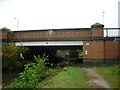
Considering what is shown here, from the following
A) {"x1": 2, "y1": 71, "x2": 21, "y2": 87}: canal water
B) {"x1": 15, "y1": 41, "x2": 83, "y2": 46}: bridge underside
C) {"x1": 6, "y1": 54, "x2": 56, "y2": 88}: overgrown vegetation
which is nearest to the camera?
{"x1": 6, "y1": 54, "x2": 56, "y2": 88}: overgrown vegetation

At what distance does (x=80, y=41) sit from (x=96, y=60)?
3.81 metres

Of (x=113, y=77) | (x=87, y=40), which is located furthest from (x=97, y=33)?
(x=113, y=77)

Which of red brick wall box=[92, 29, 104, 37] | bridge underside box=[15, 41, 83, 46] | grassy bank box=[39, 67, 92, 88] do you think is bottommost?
grassy bank box=[39, 67, 92, 88]

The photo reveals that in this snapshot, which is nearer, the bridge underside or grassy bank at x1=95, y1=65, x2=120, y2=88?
grassy bank at x1=95, y1=65, x2=120, y2=88

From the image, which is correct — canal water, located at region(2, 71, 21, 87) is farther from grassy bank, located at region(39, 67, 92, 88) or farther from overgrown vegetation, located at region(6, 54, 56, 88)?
grassy bank, located at region(39, 67, 92, 88)

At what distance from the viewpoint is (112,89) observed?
21.6ft

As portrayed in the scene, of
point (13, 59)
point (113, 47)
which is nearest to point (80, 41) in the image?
point (113, 47)

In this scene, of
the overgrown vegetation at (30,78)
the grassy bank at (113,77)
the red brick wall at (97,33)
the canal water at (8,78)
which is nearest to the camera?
the overgrown vegetation at (30,78)

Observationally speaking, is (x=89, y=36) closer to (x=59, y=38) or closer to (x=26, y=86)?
(x=59, y=38)

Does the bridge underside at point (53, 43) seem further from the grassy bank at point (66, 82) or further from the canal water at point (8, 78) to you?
the grassy bank at point (66, 82)

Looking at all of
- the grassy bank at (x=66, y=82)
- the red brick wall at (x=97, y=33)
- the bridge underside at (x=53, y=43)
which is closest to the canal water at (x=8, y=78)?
the grassy bank at (x=66, y=82)

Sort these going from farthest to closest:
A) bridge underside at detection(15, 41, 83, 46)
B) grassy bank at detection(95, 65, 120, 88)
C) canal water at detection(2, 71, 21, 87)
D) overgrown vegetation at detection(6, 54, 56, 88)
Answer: bridge underside at detection(15, 41, 83, 46) → canal water at detection(2, 71, 21, 87) → grassy bank at detection(95, 65, 120, 88) → overgrown vegetation at detection(6, 54, 56, 88)

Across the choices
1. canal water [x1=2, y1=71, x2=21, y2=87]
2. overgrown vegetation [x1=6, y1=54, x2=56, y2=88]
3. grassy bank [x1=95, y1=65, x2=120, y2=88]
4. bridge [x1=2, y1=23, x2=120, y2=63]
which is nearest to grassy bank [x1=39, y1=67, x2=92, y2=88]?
overgrown vegetation [x1=6, y1=54, x2=56, y2=88]

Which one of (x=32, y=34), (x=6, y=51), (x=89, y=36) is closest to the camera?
(x=6, y=51)
